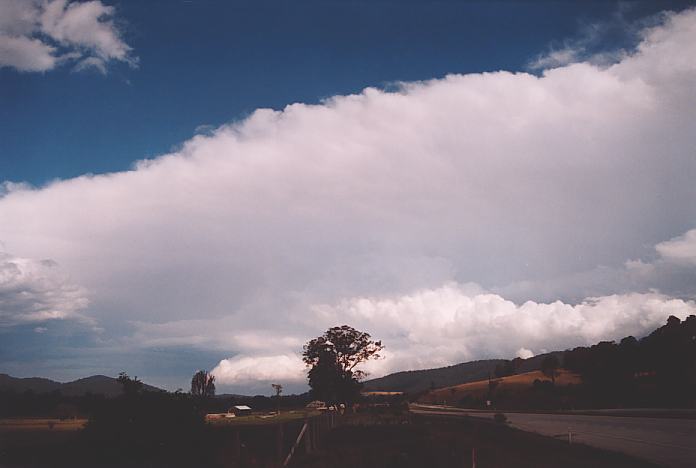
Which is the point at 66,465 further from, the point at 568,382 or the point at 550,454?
the point at 568,382

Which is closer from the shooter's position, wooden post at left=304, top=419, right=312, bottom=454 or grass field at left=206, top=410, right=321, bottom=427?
wooden post at left=304, top=419, right=312, bottom=454

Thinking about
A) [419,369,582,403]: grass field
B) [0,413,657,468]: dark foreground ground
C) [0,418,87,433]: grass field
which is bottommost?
[419,369,582,403]: grass field

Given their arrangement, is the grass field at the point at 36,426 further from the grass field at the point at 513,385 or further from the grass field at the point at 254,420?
the grass field at the point at 513,385

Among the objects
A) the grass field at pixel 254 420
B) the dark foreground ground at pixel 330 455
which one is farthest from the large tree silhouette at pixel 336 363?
the dark foreground ground at pixel 330 455

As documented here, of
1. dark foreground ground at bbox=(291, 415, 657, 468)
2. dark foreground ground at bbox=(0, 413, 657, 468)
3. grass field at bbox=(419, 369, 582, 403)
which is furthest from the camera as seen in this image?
grass field at bbox=(419, 369, 582, 403)

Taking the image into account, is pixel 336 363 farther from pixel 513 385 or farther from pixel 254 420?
pixel 513 385

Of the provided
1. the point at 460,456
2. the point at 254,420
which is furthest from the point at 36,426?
the point at 460,456

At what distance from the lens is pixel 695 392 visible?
78.1m

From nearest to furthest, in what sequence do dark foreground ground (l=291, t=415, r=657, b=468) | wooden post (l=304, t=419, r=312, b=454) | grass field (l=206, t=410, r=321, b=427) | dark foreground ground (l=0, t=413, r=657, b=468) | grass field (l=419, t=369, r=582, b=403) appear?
1. dark foreground ground (l=0, t=413, r=657, b=468)
2. dark foreground ground (l=291, t=415, r=657, b=468)
3. wooden post (l=304, t=419, r=312, b=454)
4. grass field (l=206, t=410, r=321, b=427)
5. grass field (l=419, t=369, r=582, b=403)

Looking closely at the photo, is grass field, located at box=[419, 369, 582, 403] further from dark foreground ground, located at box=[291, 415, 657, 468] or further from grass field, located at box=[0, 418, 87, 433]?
dark foreground ground, located at box=[291, 415, 657, 468]

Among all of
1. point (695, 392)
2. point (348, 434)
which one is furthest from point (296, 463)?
point (695, 392)

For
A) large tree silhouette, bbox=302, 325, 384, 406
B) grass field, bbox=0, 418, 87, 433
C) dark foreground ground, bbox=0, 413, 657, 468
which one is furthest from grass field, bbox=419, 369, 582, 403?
dark foreground ground, bbox=0, 413, 657, 468

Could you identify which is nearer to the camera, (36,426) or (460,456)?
(460,456)

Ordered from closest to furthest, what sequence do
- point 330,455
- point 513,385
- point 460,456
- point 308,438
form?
point 330,455 < point 460,456 < point 308,438 < point 513,385
